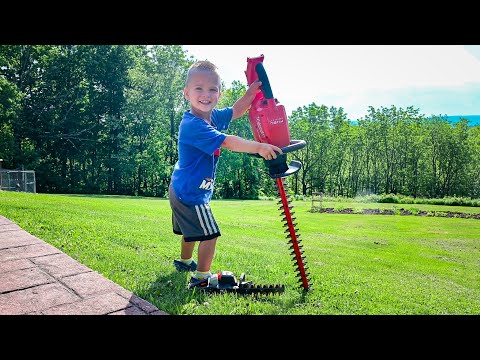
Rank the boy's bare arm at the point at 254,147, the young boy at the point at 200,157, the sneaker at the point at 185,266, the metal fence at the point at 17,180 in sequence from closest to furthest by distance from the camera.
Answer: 1. the boy's bare arm at the point at 254,147
2. the young boy at the point at 200,157
3. the sneaker at the point at 185,266
4. the metal fence at the point at 17,180

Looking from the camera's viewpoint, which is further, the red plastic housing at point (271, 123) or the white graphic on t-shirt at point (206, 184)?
the white graphic on t-shirt at point (206, 184)

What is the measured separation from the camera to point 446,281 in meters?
3.06

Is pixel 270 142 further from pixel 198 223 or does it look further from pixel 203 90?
pixel 198 223

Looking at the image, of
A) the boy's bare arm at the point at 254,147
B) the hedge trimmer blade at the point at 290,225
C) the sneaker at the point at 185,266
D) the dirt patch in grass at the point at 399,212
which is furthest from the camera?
the dirt patch in grass at the point at 399,212

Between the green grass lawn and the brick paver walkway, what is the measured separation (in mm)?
113

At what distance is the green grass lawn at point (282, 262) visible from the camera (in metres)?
2.20

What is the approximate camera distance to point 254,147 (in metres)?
2.04

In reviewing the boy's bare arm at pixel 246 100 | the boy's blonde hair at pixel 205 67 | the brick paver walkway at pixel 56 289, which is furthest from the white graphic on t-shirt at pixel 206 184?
the brick paver walkway at pixel 56 289

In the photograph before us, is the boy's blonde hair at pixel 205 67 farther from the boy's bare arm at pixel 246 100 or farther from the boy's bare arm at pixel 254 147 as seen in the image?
the boy's bare arm at pixel 254 147

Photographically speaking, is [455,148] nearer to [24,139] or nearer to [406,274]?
[406,274]

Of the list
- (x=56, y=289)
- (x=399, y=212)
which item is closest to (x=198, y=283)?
(x=56, y=289)

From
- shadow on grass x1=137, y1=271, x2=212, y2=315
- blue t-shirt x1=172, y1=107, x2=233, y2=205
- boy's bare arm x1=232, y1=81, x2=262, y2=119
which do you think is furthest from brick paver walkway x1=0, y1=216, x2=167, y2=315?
boy's bare arm x1=232, y1=81, x2=262, y2=119

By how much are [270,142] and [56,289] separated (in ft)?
5.38
